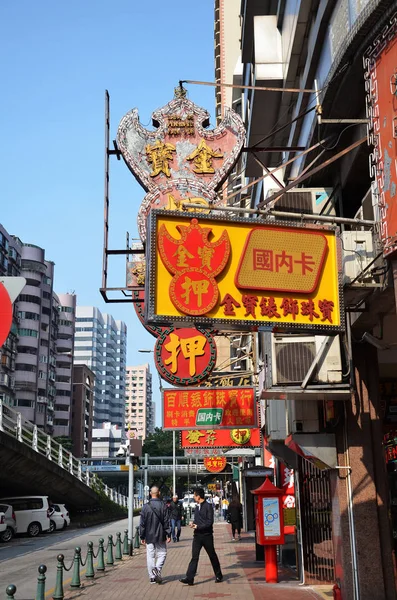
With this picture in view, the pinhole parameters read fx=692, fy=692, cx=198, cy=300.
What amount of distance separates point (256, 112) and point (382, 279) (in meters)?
9.73

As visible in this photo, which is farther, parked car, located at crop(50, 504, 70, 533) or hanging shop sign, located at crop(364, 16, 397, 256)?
parked car, located at crop(50, 504, 70, 533)

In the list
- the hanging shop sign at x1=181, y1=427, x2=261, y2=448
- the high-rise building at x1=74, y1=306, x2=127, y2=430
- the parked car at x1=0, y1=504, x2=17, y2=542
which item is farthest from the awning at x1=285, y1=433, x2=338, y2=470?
the high-rise building at x1=74, y1=306, x2=127, y2=430

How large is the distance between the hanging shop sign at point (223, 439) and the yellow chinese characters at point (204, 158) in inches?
339

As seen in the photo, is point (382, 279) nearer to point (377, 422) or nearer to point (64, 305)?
point (377, 422)

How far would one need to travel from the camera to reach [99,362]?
188875 mm

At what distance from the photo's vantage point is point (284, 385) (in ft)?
32.7

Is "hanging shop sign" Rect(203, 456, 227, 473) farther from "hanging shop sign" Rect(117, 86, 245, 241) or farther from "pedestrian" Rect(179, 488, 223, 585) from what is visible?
"hanging shop sign" Rect(117, 86, 245, 241)

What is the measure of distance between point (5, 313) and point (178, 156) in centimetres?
1018

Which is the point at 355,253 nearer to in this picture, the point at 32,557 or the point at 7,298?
the point at 7,298

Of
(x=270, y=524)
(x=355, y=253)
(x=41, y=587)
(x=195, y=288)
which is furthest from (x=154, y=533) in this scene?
(x=355, y=253)

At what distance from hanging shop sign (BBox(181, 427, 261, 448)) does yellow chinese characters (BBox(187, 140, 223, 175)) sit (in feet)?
28.2

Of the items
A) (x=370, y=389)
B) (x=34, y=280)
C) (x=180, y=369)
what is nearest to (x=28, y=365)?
(x=34, y=280)

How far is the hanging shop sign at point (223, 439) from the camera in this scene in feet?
67.7

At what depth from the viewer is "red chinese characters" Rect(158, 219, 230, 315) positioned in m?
7.65
